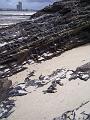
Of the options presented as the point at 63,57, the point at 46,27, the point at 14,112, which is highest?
the point at 46,27

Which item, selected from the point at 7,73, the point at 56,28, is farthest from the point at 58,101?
the point at 56,28

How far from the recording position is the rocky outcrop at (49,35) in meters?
14.0

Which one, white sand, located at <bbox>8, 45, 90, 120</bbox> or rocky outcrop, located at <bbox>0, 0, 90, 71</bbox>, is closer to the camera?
white sand, located at <bbox>8, 45, 90, 120</bbox>

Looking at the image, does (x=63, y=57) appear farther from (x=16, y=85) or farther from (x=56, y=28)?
(x=16, y=85)

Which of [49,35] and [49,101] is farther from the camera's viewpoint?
[49,35]

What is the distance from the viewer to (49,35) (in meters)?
14.9

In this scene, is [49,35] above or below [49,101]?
above

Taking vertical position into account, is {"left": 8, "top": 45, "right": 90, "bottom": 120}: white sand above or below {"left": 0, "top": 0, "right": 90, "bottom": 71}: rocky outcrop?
below

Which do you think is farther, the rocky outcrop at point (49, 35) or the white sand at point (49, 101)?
the rocky outcrop at point (49, 35)

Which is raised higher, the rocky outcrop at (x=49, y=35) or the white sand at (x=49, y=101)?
the rocky outcrop at (x=49, y=35)

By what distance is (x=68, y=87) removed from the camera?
441 inches

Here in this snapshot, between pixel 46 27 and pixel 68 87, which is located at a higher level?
pixel 46 27

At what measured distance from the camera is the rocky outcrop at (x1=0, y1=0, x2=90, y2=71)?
1395 centimetres

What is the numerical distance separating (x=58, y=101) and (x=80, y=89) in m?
0.93
